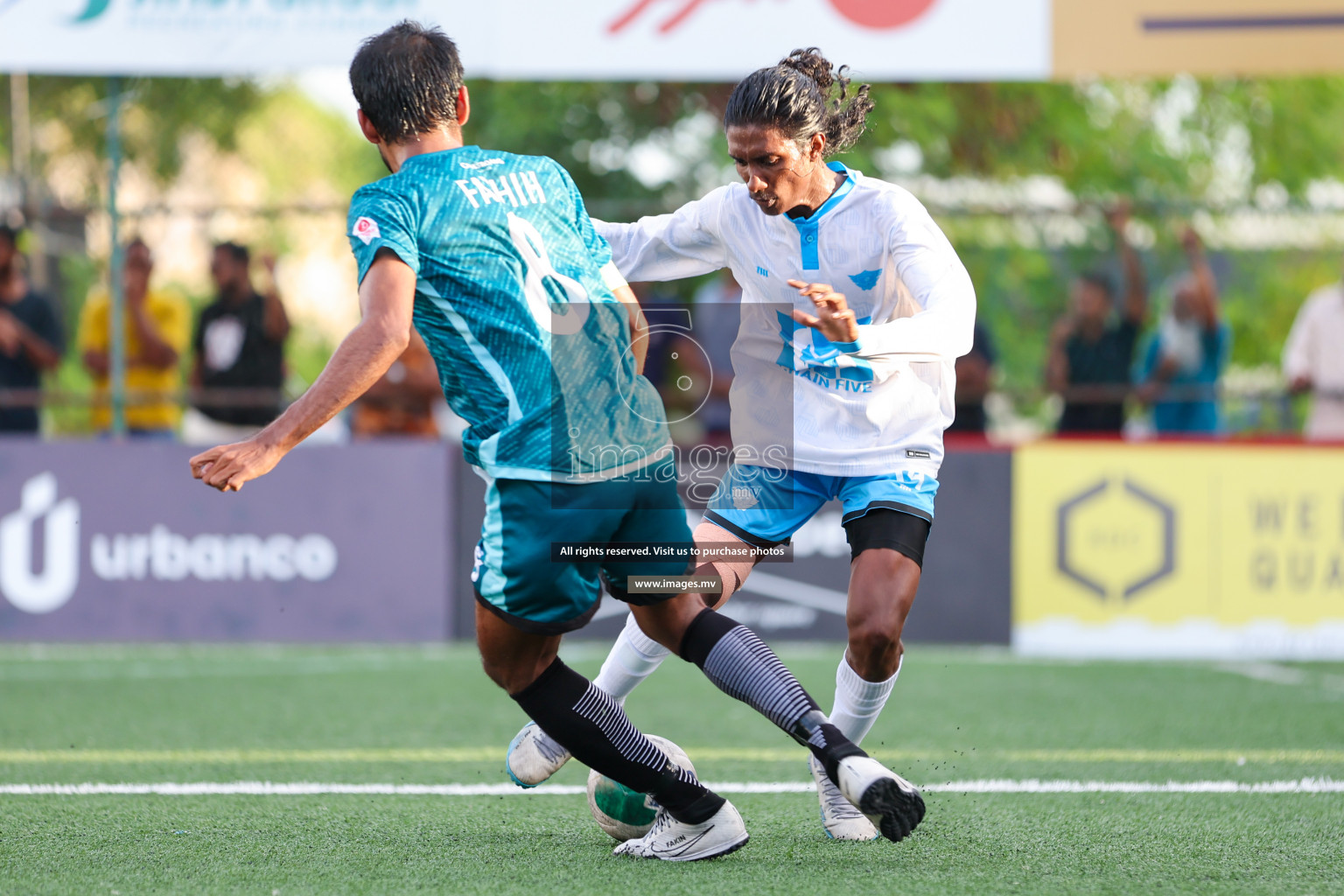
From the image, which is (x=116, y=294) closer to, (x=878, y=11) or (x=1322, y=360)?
(x=878, y=11)

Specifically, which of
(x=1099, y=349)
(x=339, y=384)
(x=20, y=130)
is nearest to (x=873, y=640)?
(x=339, y=384)

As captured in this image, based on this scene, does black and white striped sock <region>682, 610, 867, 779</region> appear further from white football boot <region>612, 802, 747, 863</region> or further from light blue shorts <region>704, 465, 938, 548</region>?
light blue shorts <region>704, 465, 938, 548</region>

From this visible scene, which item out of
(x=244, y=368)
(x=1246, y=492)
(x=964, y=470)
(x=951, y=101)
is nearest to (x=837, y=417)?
(x=964, y=470)

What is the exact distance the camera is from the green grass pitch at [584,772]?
3643mm

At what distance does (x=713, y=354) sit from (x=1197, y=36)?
3309 mm

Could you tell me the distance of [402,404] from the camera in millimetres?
9578

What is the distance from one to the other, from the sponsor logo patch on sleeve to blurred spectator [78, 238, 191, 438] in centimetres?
634

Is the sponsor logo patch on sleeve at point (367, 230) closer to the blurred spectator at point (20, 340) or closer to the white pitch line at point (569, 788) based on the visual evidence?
the white pitch line at point (569, 788)

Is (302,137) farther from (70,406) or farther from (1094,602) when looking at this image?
(1094,602)

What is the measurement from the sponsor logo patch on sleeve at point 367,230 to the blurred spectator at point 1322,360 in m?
7.35

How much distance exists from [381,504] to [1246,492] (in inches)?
195

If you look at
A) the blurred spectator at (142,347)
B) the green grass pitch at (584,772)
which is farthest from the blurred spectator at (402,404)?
the green grass pitch at (584,772)

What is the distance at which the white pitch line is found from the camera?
474 cm

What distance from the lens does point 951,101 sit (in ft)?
53.6
